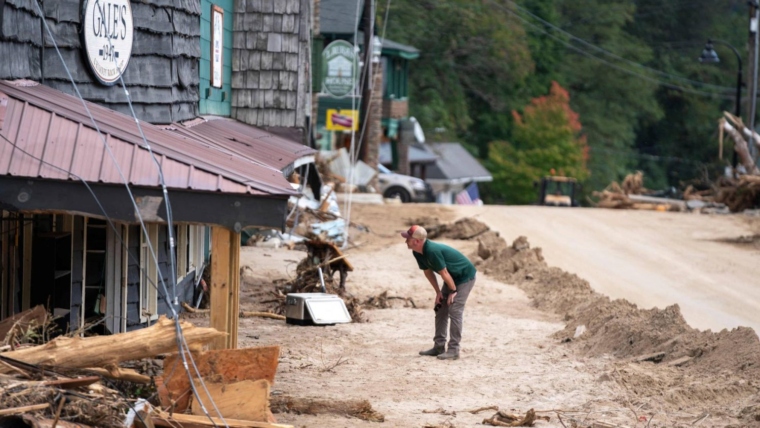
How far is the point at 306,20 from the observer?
18188 millimetres

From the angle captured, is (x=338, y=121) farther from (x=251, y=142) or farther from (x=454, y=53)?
(x=454, y=53)

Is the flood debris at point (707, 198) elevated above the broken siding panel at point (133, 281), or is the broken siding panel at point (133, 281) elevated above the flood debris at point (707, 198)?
the broken siding panel at point (133, 281)

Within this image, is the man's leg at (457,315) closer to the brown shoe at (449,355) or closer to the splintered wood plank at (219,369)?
the brown shoe at (449,355)

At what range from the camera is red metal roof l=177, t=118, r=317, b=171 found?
38.9 feet

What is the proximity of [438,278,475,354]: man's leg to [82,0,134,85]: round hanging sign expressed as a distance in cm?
426

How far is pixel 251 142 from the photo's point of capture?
13.7 m

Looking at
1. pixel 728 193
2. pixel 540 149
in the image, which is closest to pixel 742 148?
pixel 728 193

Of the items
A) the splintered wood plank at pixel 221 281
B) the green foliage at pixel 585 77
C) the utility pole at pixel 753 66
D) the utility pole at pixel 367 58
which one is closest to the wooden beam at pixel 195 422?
the splintered wood plank at pixel 221 281

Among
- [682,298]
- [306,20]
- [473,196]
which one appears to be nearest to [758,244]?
[682,298]

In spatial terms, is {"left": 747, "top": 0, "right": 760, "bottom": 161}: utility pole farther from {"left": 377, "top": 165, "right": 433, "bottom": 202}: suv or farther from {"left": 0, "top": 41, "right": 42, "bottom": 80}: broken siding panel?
{"left": 0, "top": 41, "right": 42, "bottom": 80}: broken siding panel

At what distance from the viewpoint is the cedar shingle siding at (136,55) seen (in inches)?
364

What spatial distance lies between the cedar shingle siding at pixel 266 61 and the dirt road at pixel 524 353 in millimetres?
2521

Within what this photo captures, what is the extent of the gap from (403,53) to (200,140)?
3686 cm

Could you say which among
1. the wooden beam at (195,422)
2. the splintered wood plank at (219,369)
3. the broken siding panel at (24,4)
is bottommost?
the wooden beam at (195,422)
